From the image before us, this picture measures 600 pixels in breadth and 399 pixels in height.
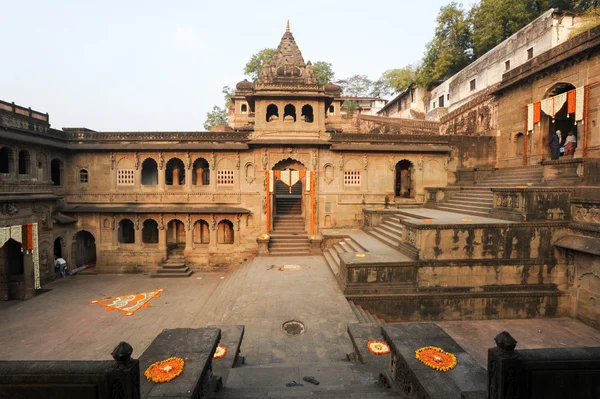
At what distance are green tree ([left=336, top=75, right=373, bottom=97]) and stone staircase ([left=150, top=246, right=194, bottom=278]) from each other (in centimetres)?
5879

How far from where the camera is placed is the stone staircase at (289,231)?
16819 mm

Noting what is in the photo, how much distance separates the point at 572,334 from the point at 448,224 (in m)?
5.62

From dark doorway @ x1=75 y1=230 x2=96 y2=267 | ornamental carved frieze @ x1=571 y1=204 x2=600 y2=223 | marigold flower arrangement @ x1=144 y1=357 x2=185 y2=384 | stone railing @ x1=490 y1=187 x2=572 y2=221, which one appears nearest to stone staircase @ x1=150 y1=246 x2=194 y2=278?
dark doorway @ x1=75 y1=230 x2=96 y2=267

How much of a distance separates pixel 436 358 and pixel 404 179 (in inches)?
669

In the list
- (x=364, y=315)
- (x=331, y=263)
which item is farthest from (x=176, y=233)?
(x=364, y=315)

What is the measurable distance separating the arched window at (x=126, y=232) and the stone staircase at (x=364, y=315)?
16324mm

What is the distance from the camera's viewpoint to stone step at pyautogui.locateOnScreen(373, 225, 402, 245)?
1352cm

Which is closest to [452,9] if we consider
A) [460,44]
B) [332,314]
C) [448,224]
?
[460,44]

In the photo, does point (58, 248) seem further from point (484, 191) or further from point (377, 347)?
point (484, 191)

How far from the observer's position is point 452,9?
32.8 meters

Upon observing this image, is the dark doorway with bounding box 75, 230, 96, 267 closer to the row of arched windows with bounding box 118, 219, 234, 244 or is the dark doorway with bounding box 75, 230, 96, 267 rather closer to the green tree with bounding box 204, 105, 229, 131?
the row of arched windows with bounding box 118, 219, 234, 244

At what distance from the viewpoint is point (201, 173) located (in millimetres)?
19109

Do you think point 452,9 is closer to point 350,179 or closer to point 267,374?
point 350,179

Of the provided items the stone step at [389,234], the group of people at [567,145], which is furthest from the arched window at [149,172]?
the group of people at [567,145]
